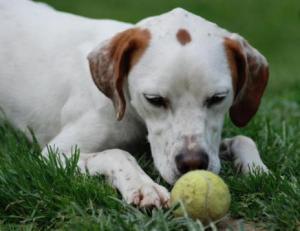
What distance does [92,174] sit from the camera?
4.52m

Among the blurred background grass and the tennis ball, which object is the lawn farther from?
the blurred background grass

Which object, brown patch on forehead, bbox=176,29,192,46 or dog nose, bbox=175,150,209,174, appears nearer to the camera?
dog nose, bbox=175,150,209,174

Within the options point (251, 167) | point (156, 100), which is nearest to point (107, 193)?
point (156, 100)

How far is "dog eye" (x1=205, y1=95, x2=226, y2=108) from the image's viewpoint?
4362 millimetres

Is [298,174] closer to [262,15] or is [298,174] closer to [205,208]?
[205,208]

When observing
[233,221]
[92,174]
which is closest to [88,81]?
[92,174]

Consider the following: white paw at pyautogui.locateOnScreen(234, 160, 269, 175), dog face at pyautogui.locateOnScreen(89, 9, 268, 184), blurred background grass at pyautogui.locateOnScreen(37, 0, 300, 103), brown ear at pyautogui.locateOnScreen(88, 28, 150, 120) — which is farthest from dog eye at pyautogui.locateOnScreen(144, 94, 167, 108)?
blurred background grass at pyautogui.locateOnScreen(37, 0, 300, 103)

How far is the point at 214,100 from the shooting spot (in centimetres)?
439

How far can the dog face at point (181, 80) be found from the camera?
167 inches

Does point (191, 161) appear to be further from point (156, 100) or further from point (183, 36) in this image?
point (183, 36)

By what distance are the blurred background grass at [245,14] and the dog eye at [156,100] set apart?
8.18 meters

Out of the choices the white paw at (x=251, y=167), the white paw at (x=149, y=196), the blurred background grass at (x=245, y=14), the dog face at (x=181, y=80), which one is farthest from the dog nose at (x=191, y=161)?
the blurred background grass at (x=245, y=14)

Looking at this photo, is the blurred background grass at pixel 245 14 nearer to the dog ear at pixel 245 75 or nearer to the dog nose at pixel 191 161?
the dog ear at pixel 245 75

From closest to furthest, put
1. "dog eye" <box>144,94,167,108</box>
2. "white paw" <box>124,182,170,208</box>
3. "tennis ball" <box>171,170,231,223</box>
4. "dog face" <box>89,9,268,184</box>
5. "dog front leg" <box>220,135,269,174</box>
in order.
A: "tennis ball" <box>171,170,231,223</box> → "white paw" <box>124,182,170,208</box> → "dog face" <box>89,9,268,184</box> → "dog eye" <box>144,94,167,108</box> → "dog front leg" <box>220,135,269,174</box>
